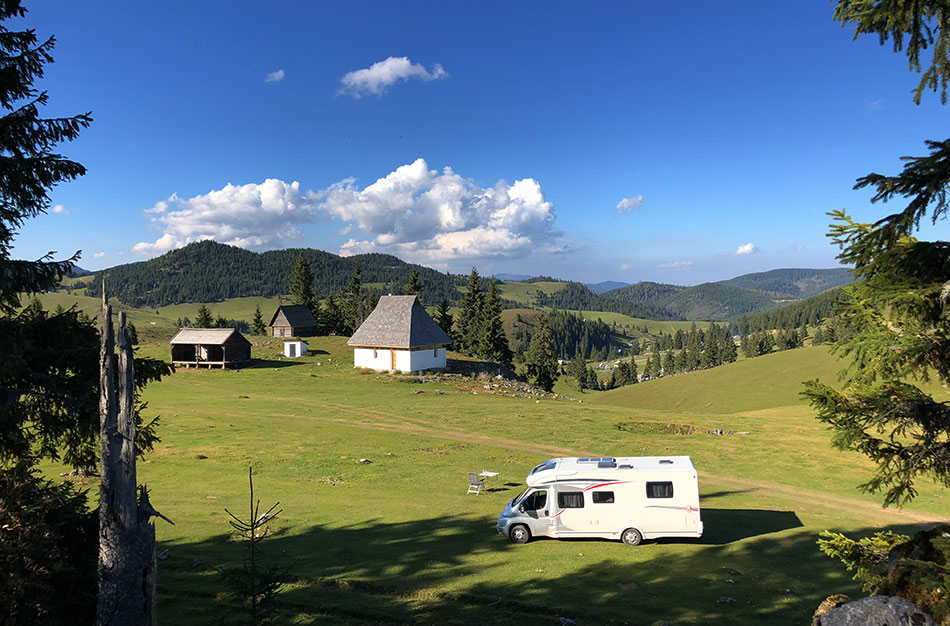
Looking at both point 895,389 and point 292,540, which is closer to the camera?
point 895,389

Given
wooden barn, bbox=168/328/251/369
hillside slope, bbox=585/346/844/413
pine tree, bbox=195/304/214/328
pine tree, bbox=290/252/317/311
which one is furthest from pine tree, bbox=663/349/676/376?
wooden barn, bbox=168/328/251/369

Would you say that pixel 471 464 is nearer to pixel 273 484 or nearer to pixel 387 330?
pixel 273 484

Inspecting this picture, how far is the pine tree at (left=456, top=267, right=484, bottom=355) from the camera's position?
3465 inches

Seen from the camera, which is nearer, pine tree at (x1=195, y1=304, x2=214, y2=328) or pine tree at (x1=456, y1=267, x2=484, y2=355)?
pine tree at (x1=456, y1=267, x2=484, y2=355)

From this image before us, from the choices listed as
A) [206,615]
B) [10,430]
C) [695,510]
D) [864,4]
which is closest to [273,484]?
[206,615]

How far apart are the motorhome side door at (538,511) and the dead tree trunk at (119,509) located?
12.2 m

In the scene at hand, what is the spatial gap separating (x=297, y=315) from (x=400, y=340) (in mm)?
36190

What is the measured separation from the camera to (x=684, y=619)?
13.2 m

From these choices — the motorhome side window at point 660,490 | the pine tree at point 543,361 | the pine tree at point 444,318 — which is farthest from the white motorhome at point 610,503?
the pine tree at point 444,318

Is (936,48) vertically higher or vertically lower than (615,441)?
higher

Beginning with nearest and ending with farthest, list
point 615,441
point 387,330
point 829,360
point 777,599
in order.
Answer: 1. point 777,599
2. point 615,441
3. point 387,330
4. point 829,360

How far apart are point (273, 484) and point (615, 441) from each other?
20950 millimetres

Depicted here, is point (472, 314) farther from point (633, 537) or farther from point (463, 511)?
point (633, 537)

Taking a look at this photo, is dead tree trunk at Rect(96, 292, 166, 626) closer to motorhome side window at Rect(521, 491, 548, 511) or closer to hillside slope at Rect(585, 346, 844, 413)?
motorhome side window at Rect(521, 491, 548, 511)
